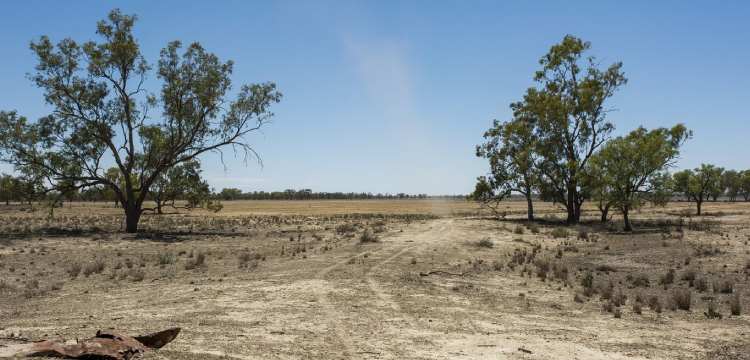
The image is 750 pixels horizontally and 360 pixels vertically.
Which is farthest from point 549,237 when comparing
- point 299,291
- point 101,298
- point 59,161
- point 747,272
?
point 59,161

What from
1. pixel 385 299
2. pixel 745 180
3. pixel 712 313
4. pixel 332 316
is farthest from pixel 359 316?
pixel 745 180

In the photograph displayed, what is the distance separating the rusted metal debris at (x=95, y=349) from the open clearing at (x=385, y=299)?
0.37m

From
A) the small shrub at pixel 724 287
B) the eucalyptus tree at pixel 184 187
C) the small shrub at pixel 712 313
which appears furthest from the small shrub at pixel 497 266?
the eucalyptus tree at pixel 184 187

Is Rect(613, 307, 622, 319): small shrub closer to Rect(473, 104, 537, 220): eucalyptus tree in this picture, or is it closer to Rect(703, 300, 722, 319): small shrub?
Rect(703, 300, 722, 319): small shrub

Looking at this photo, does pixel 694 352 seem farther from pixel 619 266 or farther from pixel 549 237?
pixel 549 237

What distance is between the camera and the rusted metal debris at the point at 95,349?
7.53 metres

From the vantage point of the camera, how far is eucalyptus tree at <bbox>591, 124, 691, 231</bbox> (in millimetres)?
41406

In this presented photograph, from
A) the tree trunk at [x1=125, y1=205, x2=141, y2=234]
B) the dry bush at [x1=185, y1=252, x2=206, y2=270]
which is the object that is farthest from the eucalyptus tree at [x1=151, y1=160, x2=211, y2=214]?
the dry bush at [x1=185, y1=252, x2=206, y2=270]

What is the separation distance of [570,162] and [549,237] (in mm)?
14807

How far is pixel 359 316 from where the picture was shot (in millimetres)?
12094

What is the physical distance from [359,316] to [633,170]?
3551 centimetres

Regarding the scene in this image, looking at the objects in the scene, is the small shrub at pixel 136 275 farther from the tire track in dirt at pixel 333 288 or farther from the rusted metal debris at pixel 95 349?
the rusted metal debris at pixel 95 349

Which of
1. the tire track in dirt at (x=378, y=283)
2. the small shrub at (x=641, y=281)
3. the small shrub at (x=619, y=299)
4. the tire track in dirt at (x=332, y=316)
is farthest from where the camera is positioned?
the small shrub at (x=641, y=281)

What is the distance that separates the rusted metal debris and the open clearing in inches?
14.5
